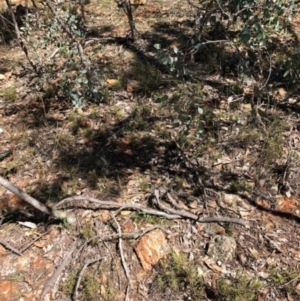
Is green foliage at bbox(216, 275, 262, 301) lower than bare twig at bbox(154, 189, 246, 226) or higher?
lower

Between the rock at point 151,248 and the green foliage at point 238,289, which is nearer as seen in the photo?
the green foliage at point 238,289

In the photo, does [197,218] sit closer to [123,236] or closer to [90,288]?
[123,236]

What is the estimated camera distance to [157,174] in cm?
397

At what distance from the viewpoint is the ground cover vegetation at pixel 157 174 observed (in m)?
3.19

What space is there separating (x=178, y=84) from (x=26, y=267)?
8.72 ft

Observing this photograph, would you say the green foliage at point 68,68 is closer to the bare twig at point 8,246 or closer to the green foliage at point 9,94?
the green foliage at point 9,94

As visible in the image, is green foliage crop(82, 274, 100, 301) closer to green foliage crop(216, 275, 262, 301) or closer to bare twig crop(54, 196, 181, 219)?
bare twig crop(54, 196, 181, 219)

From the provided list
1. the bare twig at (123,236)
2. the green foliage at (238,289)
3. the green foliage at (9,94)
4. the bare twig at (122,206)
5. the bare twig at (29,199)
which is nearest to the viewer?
the green foliage at (238,289)

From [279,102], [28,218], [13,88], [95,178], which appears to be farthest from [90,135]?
[279,102]

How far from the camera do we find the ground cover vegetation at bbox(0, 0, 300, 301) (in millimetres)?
3191

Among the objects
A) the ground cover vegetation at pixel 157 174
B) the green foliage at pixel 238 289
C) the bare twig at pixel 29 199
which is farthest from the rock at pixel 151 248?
the bare twig at pixel 29 199

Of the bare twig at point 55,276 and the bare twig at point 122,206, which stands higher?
the bare twig at point 122,206

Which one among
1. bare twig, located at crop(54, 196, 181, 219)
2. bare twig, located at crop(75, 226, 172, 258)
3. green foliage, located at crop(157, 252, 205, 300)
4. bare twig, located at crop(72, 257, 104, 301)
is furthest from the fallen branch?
bare twig, located at crop(72, 257, 104, 301)

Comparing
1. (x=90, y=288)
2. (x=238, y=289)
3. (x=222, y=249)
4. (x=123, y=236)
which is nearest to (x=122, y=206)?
(x=123, y=236)
